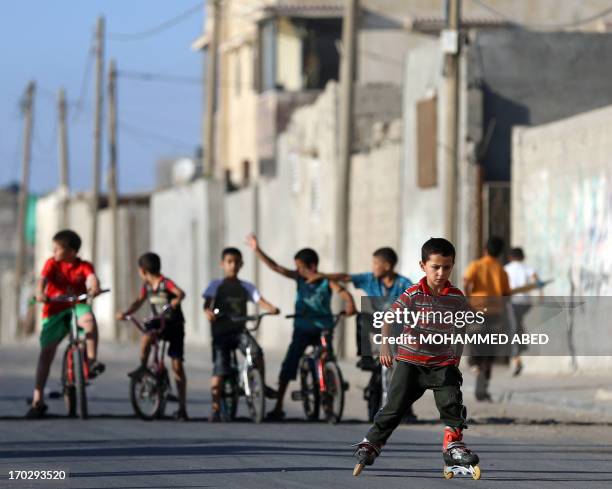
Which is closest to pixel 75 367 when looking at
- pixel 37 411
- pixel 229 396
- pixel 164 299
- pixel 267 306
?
pixel 37 411

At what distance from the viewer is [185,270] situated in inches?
1726

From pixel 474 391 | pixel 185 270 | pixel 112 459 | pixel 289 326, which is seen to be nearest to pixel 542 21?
pixel 185 270

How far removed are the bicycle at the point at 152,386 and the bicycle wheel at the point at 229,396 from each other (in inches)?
20.8

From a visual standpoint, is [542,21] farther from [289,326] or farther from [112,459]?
[112,459]

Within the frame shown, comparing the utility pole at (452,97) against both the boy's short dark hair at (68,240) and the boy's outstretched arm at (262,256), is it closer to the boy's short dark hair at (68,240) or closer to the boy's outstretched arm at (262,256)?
the boy's outstretched arm at (262,256)

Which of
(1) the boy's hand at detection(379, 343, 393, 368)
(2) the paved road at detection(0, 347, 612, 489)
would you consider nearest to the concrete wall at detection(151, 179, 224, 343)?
(2) the paved road at detection(0, 347, 612, 489)

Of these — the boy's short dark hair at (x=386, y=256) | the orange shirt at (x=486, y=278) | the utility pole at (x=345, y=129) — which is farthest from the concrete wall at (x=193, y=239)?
the boy's short dark hair at (x=386, y=256)

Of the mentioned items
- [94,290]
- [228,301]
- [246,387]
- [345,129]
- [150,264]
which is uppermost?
[345,129]

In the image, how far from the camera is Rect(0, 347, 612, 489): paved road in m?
10.5

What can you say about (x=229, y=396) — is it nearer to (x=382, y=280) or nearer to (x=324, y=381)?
(x=324, y=381)

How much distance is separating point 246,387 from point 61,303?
2032 mm

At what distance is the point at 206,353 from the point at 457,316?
23.3 metres

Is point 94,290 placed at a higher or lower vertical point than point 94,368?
higher

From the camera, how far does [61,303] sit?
15.7 meters
